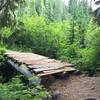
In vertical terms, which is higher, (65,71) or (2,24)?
(2,24)

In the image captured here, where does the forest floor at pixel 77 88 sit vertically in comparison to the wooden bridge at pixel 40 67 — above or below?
below

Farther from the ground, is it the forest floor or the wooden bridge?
the wooden bridge

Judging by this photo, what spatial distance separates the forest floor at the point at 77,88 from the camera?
1062 centimetres

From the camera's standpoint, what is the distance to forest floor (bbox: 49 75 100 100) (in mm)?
10620

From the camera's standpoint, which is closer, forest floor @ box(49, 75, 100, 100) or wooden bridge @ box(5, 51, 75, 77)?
forest floor @ box(49, 75, 100, 100)

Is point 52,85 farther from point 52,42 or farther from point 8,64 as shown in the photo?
point 52,42

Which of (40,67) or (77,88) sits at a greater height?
(40,67)

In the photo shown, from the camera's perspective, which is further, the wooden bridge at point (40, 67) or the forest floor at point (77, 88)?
the wooden bridge at point (40, 67)

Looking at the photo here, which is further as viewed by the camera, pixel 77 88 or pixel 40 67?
pixel 40 67

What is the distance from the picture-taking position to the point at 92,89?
11234 millimetres

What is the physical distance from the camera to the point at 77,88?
37.8ft

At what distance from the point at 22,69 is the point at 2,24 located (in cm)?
401

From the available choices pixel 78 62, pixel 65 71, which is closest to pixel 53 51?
pixel 78 62

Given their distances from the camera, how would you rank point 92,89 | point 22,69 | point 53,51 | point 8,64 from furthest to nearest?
point 53,51
point 8,64
point 22,69
point 92,89
